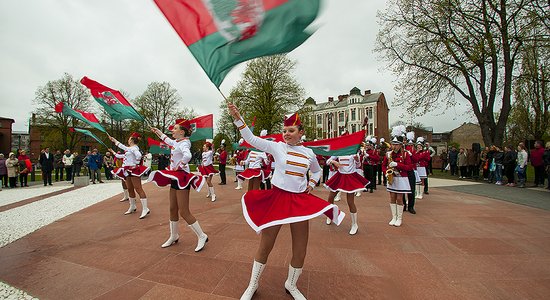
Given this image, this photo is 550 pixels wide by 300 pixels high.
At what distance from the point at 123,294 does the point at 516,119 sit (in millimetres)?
44199

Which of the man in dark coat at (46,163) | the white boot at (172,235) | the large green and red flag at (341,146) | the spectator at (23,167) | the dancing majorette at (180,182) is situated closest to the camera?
the dancing majorette at (180,182)

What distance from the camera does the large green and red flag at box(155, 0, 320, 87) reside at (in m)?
2.77

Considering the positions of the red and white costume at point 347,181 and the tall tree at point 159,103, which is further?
the tall tree at point 159,103

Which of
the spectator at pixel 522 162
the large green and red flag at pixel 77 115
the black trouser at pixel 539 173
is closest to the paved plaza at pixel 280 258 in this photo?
the large green and red flag at pixel 77 115

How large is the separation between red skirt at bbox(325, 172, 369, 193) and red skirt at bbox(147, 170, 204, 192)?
9.79 ft

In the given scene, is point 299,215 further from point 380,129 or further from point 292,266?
point 380,129

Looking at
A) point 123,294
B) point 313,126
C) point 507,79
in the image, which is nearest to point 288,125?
point 123,294

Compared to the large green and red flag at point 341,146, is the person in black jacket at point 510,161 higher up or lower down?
lower down

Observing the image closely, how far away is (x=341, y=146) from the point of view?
591 centimetres

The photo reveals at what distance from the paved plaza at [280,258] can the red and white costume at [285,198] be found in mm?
1030

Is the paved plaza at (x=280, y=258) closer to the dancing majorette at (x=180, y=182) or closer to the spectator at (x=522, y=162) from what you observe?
the dancing majorette at (x=180, y=182)

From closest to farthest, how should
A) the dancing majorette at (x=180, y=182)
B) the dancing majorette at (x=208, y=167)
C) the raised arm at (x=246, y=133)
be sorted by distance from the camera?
the raised arm at (x=246, y=133), the dancing majorette at (x=180, y=182), the dancing majorette at (x=208, y=167)

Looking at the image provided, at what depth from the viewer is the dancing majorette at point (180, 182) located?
15.9 feet

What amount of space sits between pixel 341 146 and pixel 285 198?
3113mm
